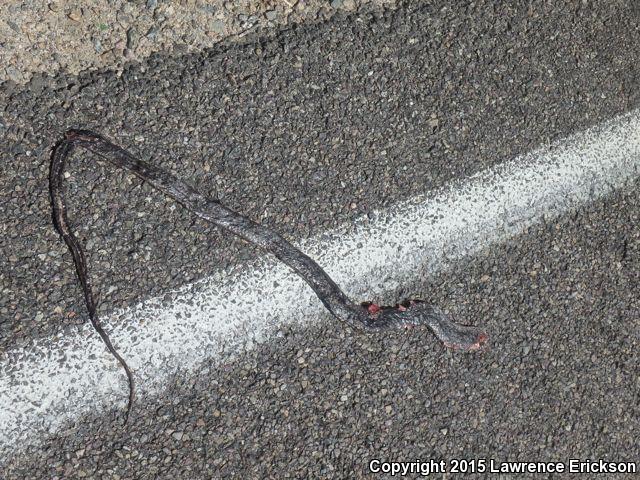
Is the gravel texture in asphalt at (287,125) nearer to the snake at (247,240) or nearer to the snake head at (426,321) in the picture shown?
the snake at (247,240)

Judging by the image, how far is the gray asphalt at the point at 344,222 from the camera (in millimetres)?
2352

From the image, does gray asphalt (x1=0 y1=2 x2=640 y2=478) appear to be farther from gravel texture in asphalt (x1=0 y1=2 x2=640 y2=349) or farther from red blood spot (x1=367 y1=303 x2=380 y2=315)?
red blood spot (x1=367 y1=303 x2=380 y2=315)

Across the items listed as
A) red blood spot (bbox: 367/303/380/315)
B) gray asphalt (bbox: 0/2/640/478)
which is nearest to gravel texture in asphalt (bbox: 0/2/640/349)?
gray asphalt (bbox: 0/2/640/478)

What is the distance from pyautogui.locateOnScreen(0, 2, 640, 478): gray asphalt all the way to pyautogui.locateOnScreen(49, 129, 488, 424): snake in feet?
0.14

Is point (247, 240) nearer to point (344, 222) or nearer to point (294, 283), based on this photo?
point (294, 283)

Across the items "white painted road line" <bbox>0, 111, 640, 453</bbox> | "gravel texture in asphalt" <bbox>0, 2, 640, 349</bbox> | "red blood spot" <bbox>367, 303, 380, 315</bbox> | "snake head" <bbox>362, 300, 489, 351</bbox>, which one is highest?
"gravel texture in asphalt" <bbox>0, 2, 640, 349</bbox>

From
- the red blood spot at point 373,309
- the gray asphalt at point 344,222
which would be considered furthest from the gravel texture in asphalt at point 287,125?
the red blood spot at point 373,309

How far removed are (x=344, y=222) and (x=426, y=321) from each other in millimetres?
503

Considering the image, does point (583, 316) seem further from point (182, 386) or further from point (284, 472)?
point (182, 386)

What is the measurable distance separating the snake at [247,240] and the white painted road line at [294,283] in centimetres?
4

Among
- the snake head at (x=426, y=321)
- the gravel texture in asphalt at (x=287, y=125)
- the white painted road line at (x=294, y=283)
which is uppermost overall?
the gravel texture in asphalt at (x=287, y=125)

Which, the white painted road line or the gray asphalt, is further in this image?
the gray asphalt

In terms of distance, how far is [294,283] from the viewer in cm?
255

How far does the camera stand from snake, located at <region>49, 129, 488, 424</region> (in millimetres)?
2338
